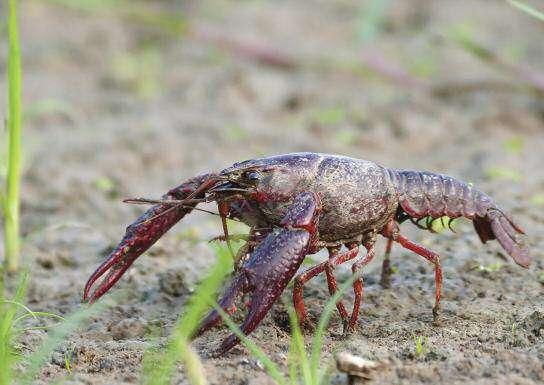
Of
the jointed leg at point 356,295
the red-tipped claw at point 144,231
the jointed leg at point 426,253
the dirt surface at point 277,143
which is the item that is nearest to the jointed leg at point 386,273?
the dirt surface at point 277,143

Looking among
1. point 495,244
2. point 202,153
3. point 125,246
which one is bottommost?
point 202,153

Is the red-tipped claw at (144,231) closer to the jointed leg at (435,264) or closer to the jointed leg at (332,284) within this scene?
the jointed leg at (332,284)

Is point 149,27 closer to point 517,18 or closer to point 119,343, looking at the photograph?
point 517,18

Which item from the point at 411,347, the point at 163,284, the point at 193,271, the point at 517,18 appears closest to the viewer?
the point at 411,347

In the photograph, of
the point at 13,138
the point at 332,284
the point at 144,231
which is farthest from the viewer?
the point at 13,138

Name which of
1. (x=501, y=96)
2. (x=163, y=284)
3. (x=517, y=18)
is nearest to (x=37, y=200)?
(x=163, y=284)

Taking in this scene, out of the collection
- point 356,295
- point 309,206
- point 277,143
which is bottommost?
point 277,143

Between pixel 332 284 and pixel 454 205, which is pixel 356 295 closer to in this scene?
pixel 332 284

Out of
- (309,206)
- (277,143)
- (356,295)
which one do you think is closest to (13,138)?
(309,206)
